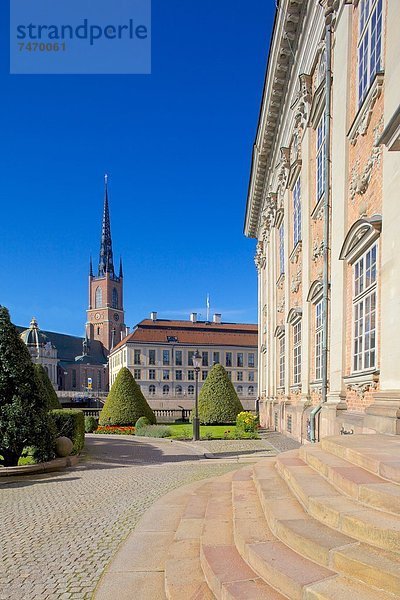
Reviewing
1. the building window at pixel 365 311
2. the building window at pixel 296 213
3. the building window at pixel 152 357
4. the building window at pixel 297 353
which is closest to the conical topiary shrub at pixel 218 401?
the building window at pixel 297 353

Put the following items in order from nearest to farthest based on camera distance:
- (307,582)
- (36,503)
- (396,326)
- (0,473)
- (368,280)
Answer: (307,582) < (396,326) < (36,503) < (368,280) < (0,473)

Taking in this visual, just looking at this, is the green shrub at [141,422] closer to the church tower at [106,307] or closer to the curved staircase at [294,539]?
the curved staircase at [294,539]

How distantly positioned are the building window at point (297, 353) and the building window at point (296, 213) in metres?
3.24

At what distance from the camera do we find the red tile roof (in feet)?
221

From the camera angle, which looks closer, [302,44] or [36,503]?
[36,503]

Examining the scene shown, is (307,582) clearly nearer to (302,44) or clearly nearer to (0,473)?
(0,473)

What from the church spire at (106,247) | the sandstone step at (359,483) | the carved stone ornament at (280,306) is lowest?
the sandstone step at (359,483)

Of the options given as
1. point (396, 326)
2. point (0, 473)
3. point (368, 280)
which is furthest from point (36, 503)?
point (368, 280)

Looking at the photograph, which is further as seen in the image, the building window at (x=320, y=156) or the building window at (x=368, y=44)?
the building window at (x=320, y=156)

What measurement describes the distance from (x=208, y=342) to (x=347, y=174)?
5988 cm

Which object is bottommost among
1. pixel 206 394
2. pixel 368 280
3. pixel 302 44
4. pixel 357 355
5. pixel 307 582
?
pixel 206 394

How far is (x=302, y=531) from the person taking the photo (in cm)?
382

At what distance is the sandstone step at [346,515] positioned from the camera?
333 cm

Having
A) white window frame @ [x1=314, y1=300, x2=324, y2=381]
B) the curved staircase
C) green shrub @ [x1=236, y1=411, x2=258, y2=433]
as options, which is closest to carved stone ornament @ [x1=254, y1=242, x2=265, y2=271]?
green shrub @ [x1=236, y1=411, x2=258, y2=433]
